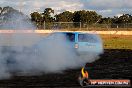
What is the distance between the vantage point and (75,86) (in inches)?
475

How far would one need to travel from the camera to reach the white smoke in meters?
16.4

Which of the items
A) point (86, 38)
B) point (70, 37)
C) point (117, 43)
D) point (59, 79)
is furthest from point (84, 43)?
point (117, 43)

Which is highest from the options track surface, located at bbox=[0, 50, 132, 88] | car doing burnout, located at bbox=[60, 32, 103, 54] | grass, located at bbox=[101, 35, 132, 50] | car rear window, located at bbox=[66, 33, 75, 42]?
car rear window, located at bbox=[66, 33, 75, 42]

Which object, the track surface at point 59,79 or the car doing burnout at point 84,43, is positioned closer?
the track surface at point 59,79

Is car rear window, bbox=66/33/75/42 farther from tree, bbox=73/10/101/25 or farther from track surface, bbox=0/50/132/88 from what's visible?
tree, bbox=73/10/101/25

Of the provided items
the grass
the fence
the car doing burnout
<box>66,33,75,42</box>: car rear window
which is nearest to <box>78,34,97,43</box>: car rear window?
the car doing burnout

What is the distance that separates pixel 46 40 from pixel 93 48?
2572 millimetres

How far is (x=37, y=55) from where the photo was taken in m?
18.2

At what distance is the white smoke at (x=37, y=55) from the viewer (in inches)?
647

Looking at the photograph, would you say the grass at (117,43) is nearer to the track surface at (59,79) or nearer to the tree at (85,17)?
the track surface at (59,79)

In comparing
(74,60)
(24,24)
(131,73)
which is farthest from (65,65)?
(131,73)

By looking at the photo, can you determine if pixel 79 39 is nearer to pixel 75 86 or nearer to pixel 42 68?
pixel 42 68

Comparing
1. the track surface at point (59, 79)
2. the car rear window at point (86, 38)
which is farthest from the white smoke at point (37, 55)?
the track surface at point (59, 79)

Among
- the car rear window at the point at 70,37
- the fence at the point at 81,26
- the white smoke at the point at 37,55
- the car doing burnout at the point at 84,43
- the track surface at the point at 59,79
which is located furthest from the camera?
the fence at the point at 81,26
